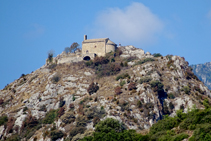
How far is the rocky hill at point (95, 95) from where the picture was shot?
76750mm

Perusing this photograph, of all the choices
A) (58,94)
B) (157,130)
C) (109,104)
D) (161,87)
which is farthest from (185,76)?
(157,130)

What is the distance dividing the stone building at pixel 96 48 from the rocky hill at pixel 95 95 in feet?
8.41

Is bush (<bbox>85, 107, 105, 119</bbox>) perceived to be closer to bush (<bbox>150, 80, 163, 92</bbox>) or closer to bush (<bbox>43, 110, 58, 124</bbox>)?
bush (<bbox>43, 110, 58, 124</bbox>)

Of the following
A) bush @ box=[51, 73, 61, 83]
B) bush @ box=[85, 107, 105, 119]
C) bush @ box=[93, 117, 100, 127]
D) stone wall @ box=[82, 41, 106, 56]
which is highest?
stone wall @ box=[82, 41, 106, 56]

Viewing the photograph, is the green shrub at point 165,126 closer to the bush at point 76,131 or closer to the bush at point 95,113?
the bush at point 95,113

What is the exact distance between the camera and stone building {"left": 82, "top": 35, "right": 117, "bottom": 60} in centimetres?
10444

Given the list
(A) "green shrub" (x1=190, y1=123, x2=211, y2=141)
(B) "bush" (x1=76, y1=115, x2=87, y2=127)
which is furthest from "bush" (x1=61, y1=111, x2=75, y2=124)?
(A) "green shrub" (x1=190, y1=123, x2=211, y2=141)

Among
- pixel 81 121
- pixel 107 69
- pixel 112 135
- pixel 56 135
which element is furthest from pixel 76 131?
pixel 107 69

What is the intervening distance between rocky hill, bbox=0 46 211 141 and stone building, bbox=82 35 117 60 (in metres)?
2.56

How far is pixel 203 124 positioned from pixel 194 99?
33.7 meters

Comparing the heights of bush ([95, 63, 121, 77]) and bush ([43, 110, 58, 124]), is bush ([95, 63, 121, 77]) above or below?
above

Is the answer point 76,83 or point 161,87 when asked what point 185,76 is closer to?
point 161,87

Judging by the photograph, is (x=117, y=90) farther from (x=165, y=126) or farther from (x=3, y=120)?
(x=165, y=126)

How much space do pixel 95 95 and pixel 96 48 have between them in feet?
76.8
